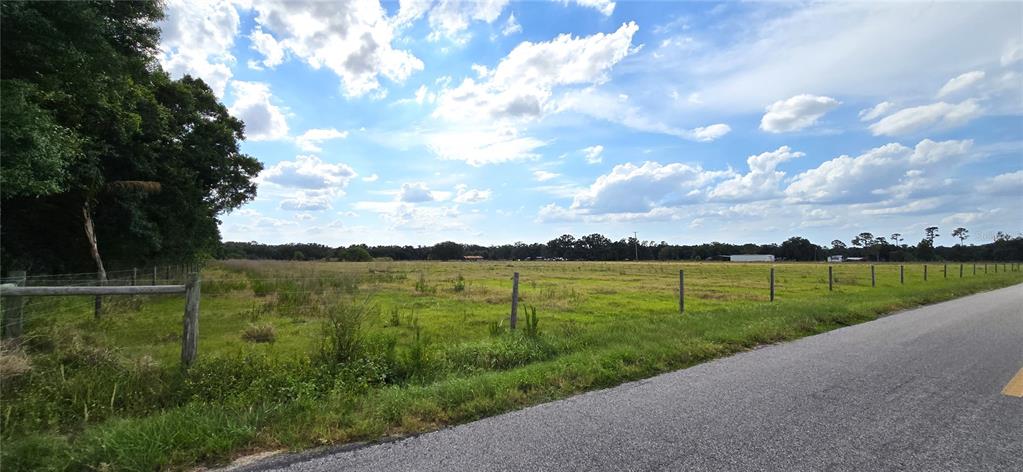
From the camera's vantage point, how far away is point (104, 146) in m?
17.5

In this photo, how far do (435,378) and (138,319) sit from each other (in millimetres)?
10225

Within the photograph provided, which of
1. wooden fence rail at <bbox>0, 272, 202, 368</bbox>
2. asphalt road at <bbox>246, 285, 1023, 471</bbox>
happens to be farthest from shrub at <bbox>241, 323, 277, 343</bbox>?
asphalt road at <bbox>246, 285, 1023, 471</bbox>

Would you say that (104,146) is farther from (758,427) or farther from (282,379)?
(758,427)

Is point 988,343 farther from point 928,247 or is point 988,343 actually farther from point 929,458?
point 928,247

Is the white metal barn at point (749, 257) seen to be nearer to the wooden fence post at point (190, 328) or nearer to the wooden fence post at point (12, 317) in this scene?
the wooden fence post at point (190, 328)

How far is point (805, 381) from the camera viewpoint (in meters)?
5.82

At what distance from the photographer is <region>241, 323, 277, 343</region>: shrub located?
384 inches

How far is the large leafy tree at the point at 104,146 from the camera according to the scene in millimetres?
10125

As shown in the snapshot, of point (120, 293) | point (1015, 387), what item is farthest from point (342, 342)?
point (1015, 387)

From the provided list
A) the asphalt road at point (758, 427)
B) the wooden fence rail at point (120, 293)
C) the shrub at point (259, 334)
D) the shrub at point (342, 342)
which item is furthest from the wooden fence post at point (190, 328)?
the shrub at point (259, 334)

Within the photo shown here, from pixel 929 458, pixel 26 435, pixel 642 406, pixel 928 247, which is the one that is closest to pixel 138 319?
pixel 26 435

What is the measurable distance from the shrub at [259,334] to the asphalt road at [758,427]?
6773 millimetres

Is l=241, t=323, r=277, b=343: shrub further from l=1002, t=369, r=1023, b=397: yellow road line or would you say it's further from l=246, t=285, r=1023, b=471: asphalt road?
l=1002, t=369, r=1023, b=397: yellow road line

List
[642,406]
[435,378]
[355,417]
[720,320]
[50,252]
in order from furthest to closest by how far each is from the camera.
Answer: [50,252] → [720,320] → [435,378] → [642,406] → [355,417]
